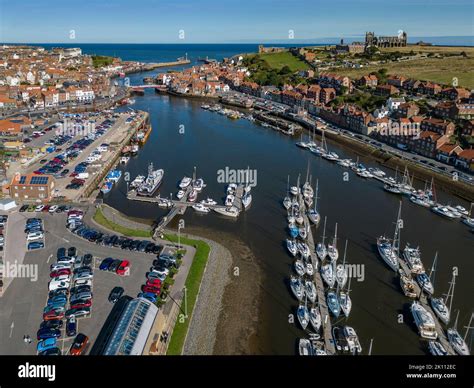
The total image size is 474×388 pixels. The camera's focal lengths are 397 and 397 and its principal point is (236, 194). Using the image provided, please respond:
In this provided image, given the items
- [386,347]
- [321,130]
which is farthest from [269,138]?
[386,347]

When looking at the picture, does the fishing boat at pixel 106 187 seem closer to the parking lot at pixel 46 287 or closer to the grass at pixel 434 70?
the parking lot at pixel 46 287

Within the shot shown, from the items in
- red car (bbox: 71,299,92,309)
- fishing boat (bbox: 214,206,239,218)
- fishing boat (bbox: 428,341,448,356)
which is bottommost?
fishing boat (bbox: 428,341,448,356)

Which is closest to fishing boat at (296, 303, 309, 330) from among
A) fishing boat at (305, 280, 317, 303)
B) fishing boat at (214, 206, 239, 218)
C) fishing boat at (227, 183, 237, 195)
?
fishing boat at (305, 280, 317, 303)

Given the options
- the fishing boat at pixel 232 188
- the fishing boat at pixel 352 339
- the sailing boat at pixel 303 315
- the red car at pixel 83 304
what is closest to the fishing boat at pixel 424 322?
the fishing boat at pixel 352 339

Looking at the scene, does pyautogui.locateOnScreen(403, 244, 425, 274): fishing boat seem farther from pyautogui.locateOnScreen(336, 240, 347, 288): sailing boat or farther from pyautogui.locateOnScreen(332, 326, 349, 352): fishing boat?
pyautogui.locateOnScreen(332, 326, 349, 352): fishing boat

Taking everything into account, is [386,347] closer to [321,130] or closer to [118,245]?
[118,245]

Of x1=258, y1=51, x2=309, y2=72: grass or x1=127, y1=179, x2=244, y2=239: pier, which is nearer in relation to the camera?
x1=127, y1=179, x2=244, y2=239: pier

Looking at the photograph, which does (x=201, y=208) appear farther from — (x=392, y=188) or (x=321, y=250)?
(x=392, y=188)
